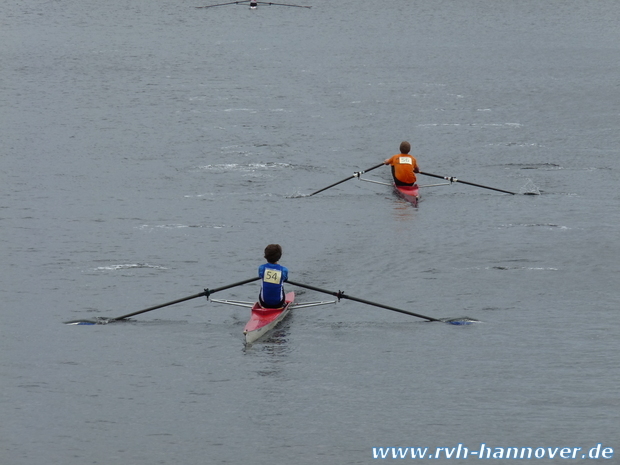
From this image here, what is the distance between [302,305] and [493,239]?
1234cm

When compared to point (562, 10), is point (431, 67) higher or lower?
lower

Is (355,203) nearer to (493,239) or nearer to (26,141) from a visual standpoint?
(493,239)

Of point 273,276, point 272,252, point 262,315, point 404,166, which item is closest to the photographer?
point 272,252

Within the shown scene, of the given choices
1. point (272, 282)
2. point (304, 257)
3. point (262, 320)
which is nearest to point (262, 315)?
point (262, 320)

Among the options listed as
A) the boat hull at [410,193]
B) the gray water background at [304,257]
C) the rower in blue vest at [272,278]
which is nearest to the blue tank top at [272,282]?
the rower in blue vest at [272,278]

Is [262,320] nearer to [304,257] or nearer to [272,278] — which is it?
[272,278]

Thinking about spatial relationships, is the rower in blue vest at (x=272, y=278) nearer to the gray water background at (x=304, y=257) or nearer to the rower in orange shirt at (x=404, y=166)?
the gray water background at (x=304, y=257)

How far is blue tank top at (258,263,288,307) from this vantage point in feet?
101

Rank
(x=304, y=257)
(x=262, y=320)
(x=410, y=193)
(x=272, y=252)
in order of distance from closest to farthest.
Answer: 1. (x=272, y=252)
2. (x=262, y=320)
3. (x=304, y=257)
4. (x=410, y=193)

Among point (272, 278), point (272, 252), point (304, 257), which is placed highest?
point (272, 252)

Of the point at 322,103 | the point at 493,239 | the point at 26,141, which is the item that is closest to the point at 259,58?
the point at 322,103

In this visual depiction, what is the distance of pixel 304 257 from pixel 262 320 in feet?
28.3

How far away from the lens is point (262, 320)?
31.0 m

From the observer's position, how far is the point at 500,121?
225 ft
